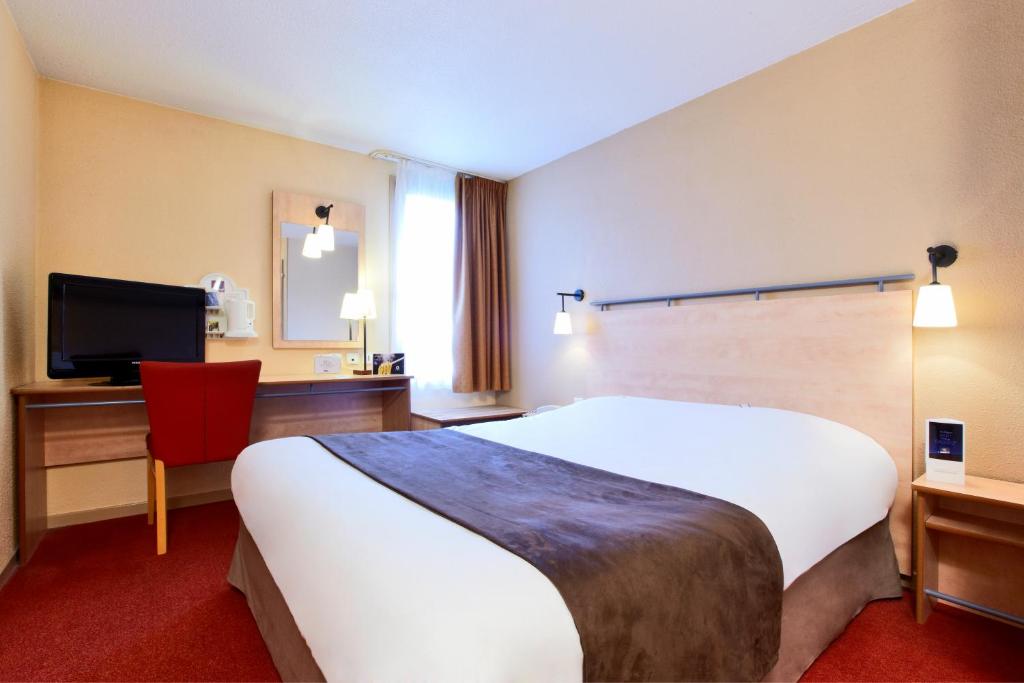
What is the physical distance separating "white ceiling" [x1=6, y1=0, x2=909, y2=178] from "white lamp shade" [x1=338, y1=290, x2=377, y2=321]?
114 centimetres

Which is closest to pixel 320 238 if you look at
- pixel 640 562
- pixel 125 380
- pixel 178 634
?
pixel 125 380

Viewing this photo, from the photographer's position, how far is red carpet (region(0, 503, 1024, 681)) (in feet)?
5.21

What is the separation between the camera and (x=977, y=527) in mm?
1817

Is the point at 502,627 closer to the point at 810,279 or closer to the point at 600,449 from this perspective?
the point at 600,449

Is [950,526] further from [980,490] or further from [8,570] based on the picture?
[8,570]

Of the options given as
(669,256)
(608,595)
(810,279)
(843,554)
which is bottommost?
(843,554)

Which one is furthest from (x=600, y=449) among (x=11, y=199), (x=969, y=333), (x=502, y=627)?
(x=11, y=199)

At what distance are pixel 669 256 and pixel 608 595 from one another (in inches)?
94.9

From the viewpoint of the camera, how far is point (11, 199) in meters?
→ 2.26

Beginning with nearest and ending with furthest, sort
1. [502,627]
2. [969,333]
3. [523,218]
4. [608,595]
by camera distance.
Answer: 1. [502,627]
2. [608,595]
3. [969,333]
4. [523,218]

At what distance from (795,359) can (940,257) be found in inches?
26.3

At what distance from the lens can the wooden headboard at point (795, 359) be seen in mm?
2074

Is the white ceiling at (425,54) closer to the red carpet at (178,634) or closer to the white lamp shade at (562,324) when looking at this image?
the white lamp shade at (562,324)

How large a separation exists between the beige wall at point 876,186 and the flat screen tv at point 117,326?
2674mm
